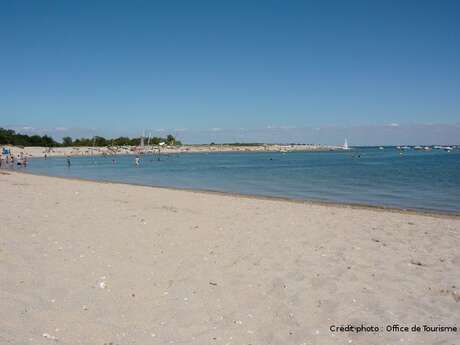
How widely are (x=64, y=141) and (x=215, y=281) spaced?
16354cm

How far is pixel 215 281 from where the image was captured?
6.95 meters

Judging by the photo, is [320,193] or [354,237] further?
[320,193]

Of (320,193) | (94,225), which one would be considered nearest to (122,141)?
(320,193)

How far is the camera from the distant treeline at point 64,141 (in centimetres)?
12125

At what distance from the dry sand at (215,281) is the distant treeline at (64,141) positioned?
117299 mm

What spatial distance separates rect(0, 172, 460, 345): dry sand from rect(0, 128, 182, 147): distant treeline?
385ft

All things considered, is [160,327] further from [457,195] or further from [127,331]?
[457,195]

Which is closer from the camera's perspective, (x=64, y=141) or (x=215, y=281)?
(x=215, y=281)

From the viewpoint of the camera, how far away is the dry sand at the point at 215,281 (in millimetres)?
5199

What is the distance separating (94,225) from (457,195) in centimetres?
2042

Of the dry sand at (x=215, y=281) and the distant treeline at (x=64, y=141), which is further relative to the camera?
the distant treeline at (x=64, y=141)

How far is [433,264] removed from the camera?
26.8 ft

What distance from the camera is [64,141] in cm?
15862

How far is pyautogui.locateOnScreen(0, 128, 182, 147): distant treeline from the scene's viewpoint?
12125 cm
